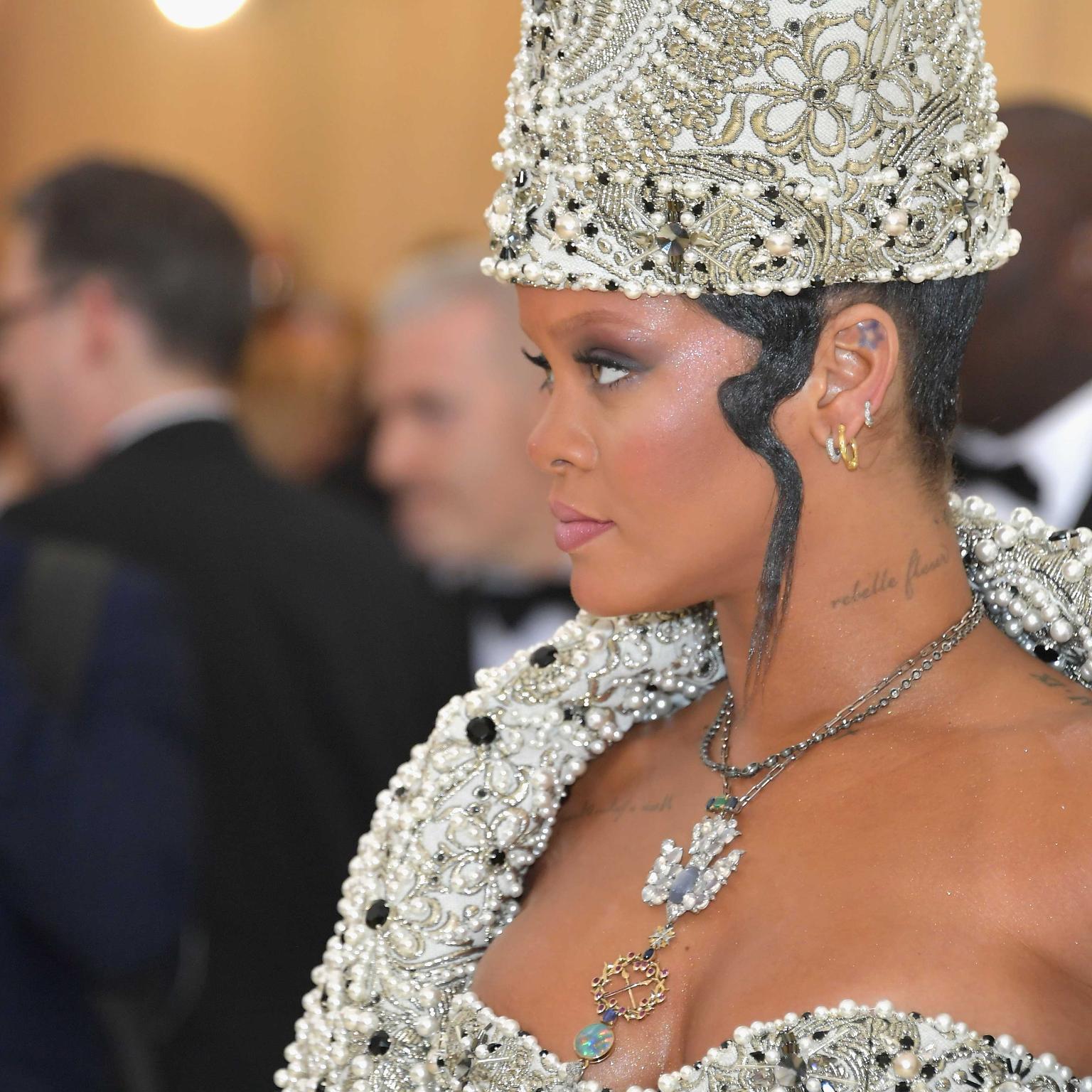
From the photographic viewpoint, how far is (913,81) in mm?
1198

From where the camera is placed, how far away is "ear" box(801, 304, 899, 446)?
1.21 meters

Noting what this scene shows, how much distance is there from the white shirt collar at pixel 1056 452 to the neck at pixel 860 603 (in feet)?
2.68

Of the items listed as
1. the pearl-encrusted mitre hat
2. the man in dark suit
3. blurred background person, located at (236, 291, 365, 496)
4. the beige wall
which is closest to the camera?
the pearl-encrusted mitre hat

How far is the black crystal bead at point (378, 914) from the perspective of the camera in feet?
4.69

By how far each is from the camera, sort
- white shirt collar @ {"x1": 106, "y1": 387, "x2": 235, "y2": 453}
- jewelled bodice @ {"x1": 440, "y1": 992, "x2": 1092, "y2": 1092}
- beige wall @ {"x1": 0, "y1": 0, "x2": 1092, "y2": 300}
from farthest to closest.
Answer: beige wall @ {"x1": 0, "y1": 0, "x2": 1092, "y2": 300}, white shirt collar @ {"x1": 106, "y1": 387, "x2": 235, "y2": 453}, jewelled bodice @ {"x1": 440, "y1": 992, "x2": 1092, "y2": 1092}

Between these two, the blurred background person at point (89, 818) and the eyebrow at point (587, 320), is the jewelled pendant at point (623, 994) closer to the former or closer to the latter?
the eyebrow at point (587, 320)

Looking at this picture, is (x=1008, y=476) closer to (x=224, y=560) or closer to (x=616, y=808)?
(x=616, y=808)

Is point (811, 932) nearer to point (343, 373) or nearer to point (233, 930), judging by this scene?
point (233, 930)

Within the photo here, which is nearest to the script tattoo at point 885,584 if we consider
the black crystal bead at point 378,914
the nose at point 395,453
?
the black crystal bead at point 378,914

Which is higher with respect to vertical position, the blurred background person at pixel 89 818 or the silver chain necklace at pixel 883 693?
the blurred background person at pixel 89 818

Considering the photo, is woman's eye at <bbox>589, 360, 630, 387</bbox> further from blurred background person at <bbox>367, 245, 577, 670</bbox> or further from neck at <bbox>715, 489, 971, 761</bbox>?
blurred background person at <bbox>367, 245, 577, 670</bbox>

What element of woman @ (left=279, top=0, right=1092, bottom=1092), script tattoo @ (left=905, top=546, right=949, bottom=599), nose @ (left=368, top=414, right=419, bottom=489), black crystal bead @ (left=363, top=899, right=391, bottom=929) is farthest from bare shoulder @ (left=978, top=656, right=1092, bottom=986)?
nose @ (left=368, top=414, right=419, bottom=489)

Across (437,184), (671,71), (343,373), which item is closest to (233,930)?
(671,71)

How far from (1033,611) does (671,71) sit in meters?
0.52
